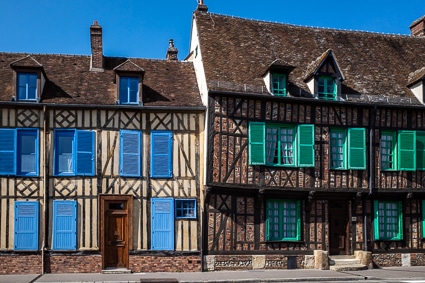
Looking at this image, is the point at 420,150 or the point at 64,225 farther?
the point at 420,150

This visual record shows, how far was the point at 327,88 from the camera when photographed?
2042 centimetres

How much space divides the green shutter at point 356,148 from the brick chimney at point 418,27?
7456 millimetres

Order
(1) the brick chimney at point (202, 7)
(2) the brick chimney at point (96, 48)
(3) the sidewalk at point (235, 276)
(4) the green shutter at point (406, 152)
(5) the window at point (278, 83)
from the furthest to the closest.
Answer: (1) the brick chimney at point (202, 7), (2) the brick chimney at point (96, 48), (4) the green shutter at point (406, 152), (5) the window at point (278, 83), (3) the sidewalk at point (235, 276)

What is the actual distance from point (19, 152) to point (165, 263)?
556 cm

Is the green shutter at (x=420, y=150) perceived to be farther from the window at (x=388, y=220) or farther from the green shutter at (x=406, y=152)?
the window at (x=388, y=220)

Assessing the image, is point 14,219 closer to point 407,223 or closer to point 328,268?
point 328,268

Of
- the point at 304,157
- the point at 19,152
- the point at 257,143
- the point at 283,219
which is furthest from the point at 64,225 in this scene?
the point at 304,157

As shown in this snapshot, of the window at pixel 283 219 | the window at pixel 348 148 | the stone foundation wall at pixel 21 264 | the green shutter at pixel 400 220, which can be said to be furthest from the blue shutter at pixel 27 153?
the green shutter at pixel 400 220

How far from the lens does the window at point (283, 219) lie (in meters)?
19.7

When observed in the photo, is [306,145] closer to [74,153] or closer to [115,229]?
[115,229]

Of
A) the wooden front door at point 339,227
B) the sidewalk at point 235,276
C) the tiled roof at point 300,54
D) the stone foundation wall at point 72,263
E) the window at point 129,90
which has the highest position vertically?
the tiled roof at point 300,54

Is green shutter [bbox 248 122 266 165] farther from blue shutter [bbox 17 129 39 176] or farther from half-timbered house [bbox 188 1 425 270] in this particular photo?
blue shutter [bbox 17 129 39 176]

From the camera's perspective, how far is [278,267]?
19.5 metres

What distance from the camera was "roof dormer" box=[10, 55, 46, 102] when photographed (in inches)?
735
